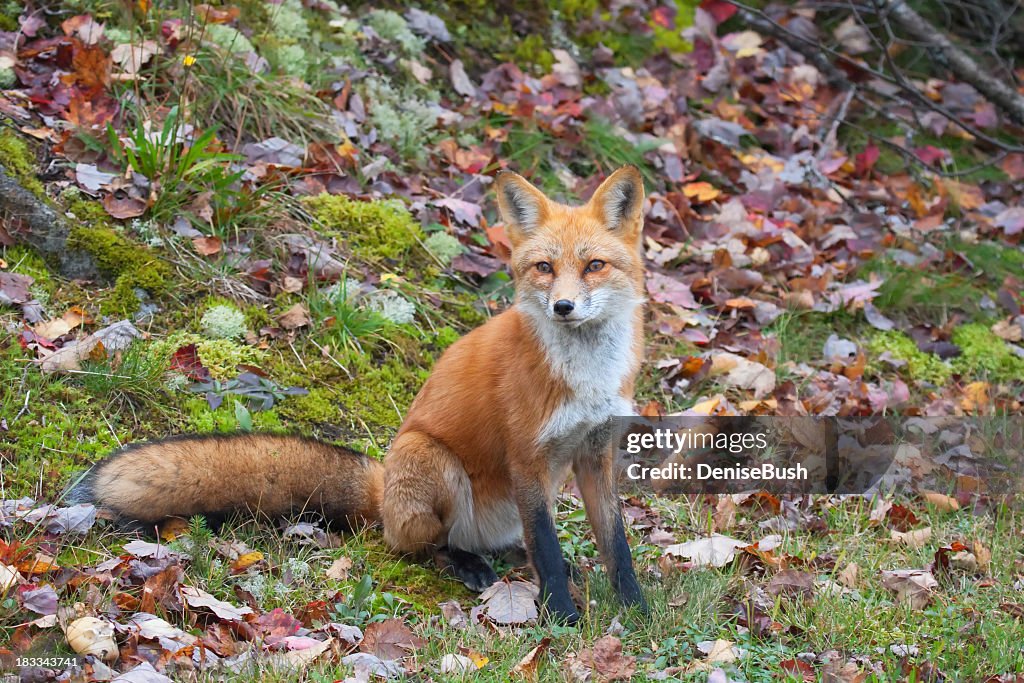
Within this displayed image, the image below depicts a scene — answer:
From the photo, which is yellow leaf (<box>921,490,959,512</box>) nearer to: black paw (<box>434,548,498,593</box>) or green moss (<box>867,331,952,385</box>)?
green moss (<box>867,331,952,385</box>)

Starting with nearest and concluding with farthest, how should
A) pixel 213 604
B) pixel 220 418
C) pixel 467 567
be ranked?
pixel 213 604 → pixel 467 567 → pixel 220 418

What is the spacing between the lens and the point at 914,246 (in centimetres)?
788

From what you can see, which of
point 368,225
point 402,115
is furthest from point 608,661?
point 402,115

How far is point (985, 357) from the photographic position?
686cm

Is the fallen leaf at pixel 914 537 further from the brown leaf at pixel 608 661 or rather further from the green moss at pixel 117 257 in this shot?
the green moss at pixel 117 257

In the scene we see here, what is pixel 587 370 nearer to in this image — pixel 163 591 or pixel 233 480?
pixel 233 480

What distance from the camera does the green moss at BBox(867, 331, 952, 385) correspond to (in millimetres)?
6715

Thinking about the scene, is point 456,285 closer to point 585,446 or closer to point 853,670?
point 585,446

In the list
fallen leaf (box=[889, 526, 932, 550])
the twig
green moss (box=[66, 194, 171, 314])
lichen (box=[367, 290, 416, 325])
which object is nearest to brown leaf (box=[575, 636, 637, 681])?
fallen leaf (box=[889, 526, 932, 550])

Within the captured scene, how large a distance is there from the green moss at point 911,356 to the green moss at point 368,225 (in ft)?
10.8

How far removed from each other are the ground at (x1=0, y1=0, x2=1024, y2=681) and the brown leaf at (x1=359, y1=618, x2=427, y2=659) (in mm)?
14

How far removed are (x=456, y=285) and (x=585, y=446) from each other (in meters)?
2.38

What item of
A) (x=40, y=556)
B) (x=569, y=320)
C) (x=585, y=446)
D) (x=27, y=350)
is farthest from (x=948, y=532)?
(x=27, y=350)

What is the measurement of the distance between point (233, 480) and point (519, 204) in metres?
1.86
